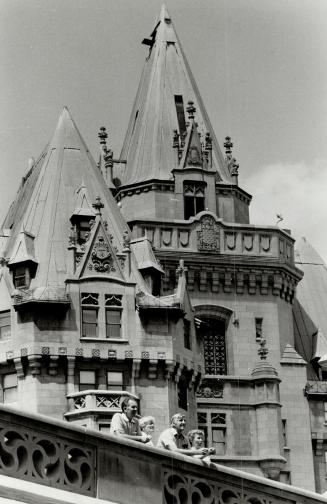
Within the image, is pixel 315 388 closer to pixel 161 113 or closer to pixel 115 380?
pixel 161 113

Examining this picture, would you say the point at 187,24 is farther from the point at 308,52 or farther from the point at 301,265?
the point at 308,52

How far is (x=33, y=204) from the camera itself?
2082 inches

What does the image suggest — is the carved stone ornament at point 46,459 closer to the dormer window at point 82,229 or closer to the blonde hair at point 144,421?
the blonde hair at point 144,421

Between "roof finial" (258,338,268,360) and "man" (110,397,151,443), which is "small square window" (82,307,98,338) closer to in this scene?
"roof finial" (258,338,268,360)

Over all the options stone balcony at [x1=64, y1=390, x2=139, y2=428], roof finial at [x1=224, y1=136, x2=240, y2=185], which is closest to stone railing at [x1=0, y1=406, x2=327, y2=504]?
stone balcony at [x1=64, y1=390, x2=139, y2=428]

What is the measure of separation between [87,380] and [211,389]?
1115cm

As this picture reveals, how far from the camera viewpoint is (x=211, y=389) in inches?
2254

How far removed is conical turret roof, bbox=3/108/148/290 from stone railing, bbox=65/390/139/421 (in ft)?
16.3

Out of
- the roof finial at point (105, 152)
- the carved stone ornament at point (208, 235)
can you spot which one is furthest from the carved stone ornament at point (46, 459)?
the roof finial at point (105, 152)

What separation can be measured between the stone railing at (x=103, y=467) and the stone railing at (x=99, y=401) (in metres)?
24.4

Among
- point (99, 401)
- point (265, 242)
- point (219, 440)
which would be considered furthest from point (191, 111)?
point (99, 401)

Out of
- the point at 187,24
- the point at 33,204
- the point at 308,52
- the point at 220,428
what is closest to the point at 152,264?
the point at 33,204

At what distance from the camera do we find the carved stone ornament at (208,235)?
59.1 metres

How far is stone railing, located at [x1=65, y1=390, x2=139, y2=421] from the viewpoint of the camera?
1735 inches
